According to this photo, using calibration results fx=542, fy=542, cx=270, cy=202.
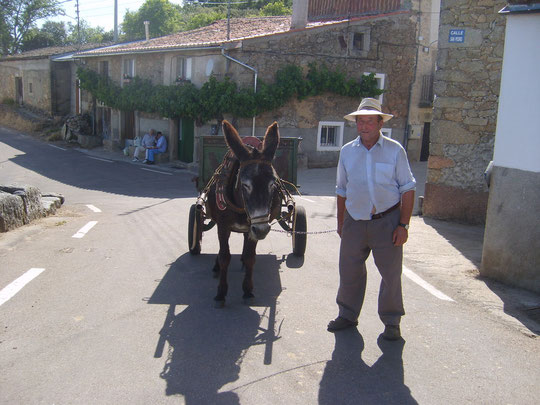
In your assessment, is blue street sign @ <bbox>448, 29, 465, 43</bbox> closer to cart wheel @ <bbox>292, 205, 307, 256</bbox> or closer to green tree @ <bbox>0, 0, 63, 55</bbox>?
cart wheel @ <bbox>292, 205, 307, 256</bbox>

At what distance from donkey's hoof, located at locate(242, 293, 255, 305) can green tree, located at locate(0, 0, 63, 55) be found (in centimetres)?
5657

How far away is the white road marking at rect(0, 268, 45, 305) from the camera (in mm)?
5711

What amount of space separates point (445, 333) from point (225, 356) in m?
2.07

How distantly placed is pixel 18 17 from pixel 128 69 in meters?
35.8

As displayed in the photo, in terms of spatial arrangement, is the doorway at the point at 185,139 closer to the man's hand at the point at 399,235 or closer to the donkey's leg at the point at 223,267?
the donkey's leg at the point at 223,267

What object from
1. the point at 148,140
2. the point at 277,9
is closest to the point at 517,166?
the point at 148,140

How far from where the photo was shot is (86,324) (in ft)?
16.4

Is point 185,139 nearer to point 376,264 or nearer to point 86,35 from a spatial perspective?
point 376,264

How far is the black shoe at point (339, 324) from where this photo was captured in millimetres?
4926

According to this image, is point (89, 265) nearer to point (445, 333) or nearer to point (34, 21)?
point (445, 333)

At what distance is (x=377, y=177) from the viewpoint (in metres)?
4.57

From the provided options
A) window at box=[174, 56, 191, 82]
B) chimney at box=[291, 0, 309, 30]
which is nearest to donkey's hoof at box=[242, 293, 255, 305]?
chimney at box=[291, 0, 309, 30]

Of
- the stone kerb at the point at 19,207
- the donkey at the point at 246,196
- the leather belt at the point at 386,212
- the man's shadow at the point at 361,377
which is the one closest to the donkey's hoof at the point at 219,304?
the donkey at the point at 246,196

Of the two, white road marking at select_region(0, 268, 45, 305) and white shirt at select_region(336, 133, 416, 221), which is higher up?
white shirt at select_region(336, 133, 416, 221)
